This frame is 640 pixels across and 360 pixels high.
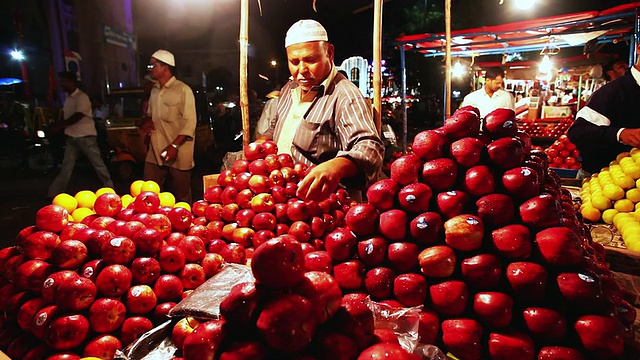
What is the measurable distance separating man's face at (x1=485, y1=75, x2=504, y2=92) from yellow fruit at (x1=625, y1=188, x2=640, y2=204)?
15.2ft

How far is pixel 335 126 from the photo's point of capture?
9.78ft

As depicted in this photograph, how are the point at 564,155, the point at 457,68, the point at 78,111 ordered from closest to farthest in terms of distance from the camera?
the point at 564,155, the point at 78,111, the point at 457,68

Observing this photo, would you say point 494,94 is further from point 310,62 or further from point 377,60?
point 310,62

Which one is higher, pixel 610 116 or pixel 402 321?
pixel 610 116

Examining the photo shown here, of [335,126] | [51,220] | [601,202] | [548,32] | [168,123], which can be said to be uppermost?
[548,32]

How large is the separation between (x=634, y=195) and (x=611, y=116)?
1.03 meters

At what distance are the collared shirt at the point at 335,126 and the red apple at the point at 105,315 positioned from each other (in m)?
1.64

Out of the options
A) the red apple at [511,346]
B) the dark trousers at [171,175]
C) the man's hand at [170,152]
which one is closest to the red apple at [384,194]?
the red apple at [511,346]

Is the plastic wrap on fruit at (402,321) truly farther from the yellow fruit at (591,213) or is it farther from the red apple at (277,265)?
the yellow fruit at (591,213)

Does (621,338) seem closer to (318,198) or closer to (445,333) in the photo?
(445,333)

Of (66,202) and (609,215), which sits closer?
(66,202)

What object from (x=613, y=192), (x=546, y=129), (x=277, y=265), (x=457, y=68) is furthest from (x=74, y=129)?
(x=546, y=129)

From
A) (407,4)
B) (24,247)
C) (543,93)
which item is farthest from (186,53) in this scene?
(24,247)

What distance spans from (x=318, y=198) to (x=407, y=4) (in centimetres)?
3450
